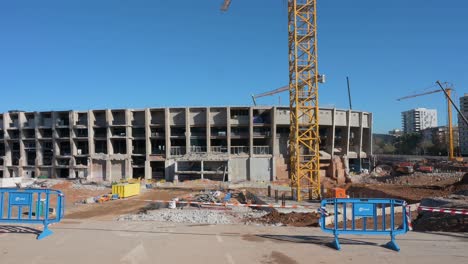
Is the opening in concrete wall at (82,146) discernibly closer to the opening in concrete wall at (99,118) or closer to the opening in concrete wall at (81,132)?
the opening in concrete wall at (81,132)

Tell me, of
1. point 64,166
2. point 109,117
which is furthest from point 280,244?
point 64,166

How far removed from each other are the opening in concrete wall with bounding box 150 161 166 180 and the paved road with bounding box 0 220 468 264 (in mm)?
48691

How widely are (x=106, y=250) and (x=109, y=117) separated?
52767mm

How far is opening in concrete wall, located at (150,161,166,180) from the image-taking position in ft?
192

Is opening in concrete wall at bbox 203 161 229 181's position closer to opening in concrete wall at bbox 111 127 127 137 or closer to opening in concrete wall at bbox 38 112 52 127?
opening in concrete wall at bbox 111 127 127 137

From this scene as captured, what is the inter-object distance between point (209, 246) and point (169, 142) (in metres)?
48.7

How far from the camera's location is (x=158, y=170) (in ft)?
194

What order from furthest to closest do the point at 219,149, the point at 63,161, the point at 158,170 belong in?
the point at 63,161 → the point at 158,170 → the point at 219,149

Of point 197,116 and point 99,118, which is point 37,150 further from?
point 197,116

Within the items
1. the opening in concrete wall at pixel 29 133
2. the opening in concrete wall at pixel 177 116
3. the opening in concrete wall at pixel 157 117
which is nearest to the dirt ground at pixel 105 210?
the opening in concrete wall at pixel 177 116

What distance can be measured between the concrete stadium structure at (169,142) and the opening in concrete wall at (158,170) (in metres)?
0.13

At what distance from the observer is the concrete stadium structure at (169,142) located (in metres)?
54.3

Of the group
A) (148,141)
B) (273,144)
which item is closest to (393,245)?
(273,144)

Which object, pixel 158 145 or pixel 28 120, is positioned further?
pixel 28 120
